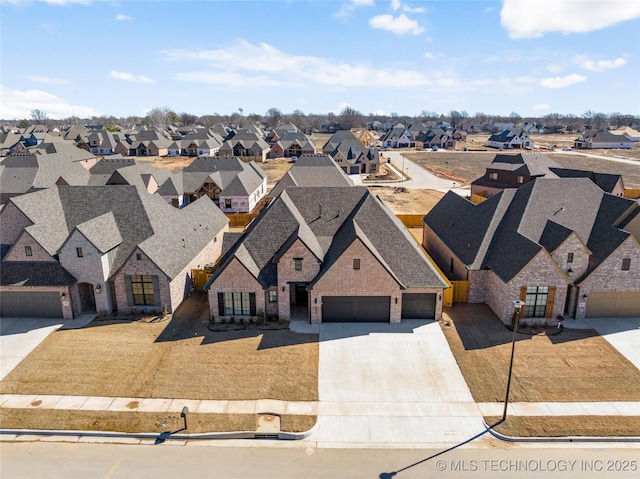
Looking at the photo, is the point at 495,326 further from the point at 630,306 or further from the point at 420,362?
the point at 630,306

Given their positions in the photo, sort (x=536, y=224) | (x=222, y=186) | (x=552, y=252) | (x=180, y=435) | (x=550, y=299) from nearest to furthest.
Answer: (x=180, y=435) → (x=550, y=299) → (x=552, y=252) → (x=536, y=224) → (x=222, y=186)

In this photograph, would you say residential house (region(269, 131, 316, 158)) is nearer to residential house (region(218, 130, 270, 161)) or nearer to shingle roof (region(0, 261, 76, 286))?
residential house (region(218, 130, 270, 161))

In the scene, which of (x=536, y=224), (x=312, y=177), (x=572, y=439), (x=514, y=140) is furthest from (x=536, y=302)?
(x=514, y=140)

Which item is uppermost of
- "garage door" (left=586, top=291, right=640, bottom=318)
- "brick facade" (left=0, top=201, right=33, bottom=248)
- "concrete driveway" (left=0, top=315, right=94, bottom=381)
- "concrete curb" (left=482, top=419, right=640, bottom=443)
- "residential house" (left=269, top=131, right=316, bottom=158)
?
"residential house" (left=269, top=131, right=316, bottom=158)

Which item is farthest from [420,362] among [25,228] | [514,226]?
[25,228]

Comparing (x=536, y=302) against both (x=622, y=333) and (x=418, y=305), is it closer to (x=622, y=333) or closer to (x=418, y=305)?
(x=622, y=333)

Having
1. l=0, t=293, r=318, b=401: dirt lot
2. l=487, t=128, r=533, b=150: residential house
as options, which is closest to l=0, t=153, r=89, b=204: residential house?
l=0, t=293, r=318, b=401: dirt lot
